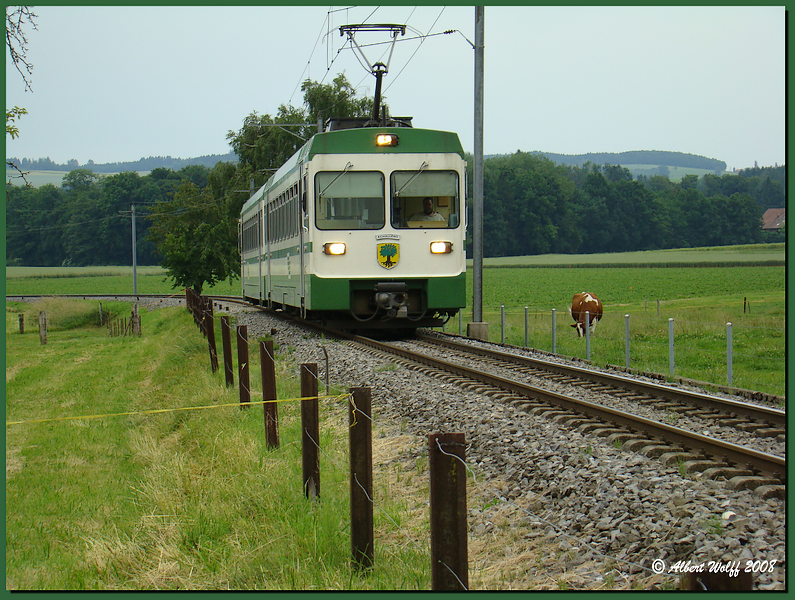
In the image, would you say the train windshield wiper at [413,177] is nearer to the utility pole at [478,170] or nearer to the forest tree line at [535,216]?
the utility pole at [478,170]

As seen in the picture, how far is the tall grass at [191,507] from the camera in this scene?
16.4ft

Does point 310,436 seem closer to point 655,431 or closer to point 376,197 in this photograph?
point 655,431

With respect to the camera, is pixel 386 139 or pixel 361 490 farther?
pixel 386 139

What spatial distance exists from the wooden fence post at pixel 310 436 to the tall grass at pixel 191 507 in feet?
0.49

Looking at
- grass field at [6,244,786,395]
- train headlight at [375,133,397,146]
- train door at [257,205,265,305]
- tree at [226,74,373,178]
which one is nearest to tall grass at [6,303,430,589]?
train headlight at [375,133,397,146]

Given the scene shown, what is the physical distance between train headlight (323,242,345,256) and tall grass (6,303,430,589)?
2353mm

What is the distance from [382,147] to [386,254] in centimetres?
201

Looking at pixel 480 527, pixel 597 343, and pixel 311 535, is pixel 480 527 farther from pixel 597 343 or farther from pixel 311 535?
pixel 597 343

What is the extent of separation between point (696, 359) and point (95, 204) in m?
116

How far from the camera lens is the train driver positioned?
15680 mm

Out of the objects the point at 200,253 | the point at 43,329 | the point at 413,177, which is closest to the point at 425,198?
the point at 413,177

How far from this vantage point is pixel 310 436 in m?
5.99

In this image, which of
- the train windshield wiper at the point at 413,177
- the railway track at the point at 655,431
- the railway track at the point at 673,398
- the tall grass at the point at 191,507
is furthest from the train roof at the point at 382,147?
the railway track at the point at 655,431

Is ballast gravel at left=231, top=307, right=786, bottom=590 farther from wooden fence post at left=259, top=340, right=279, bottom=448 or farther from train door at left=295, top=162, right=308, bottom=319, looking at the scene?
train door at left=295, top=162, right=308, bottom=319
